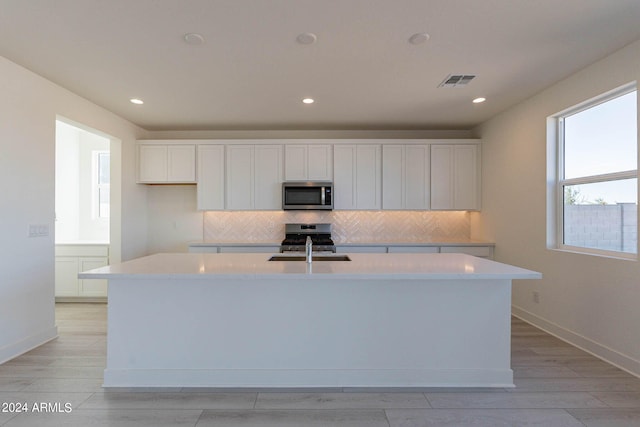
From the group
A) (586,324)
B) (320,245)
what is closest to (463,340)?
(586,324)

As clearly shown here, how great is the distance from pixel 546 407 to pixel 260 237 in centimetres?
387

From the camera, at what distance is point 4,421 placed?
78.2 inches

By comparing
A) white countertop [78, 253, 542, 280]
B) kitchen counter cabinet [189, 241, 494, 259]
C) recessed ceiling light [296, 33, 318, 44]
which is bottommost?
kitchen counter cabinet [189, 241, 494, 259]

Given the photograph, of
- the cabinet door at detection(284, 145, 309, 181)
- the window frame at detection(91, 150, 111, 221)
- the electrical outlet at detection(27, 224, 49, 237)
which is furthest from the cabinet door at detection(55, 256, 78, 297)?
the cabinet door at detection(284, 145, 309, 181)

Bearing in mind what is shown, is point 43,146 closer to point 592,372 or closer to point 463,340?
point 463,340

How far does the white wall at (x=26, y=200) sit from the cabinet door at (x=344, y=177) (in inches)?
122

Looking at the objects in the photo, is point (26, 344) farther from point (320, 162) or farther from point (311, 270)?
point (320, 162)

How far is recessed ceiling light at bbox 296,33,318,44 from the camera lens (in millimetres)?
2395

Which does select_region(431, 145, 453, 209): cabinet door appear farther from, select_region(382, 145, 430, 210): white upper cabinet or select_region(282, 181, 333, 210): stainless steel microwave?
select_region(282, 181, 333, 210): stainless steel microwave

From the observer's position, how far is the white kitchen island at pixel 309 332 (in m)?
2.36

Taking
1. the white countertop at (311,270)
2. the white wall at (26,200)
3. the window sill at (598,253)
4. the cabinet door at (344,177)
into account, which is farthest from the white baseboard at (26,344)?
the window sill at (598,253)

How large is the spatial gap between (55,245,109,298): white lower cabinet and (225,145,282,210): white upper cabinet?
6.11ft

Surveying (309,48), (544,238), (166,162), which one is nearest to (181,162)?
(166,162)

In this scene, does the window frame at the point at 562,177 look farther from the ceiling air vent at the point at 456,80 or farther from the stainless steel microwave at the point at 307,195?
the stainless steel microwave at the point at 307,195
